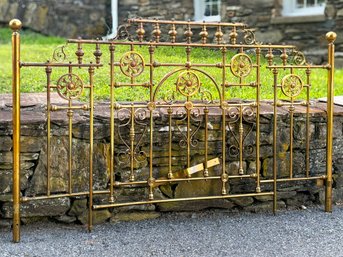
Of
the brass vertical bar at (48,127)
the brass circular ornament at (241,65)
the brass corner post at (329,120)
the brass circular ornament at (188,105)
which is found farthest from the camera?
the brass corner post at (329,120)


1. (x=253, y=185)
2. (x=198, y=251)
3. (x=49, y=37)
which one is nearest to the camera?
(x=198, y=251)

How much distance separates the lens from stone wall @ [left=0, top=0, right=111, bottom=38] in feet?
46.3

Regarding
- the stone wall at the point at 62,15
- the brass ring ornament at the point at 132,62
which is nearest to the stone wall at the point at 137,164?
the brass ring ornament at the point at 132,62

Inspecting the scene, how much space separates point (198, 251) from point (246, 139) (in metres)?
1.10

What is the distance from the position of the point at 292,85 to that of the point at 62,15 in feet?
34.0

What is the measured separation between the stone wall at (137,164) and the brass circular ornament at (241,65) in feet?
1.04

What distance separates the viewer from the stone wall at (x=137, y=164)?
14.0 feet

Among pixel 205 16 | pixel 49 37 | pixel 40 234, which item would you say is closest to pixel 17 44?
pixel 40 234

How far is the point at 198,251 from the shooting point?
3943mm

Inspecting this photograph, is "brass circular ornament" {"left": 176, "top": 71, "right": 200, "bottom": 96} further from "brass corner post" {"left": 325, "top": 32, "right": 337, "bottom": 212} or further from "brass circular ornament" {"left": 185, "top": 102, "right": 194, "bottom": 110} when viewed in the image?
"brass corner post" {"left": 325, "top": 32, "right": 337, "bottom": 212}

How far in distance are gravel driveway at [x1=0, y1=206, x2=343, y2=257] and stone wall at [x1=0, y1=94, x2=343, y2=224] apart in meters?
0.11

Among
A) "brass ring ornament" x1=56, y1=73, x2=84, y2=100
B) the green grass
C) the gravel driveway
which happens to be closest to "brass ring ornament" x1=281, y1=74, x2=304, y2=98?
the green grass

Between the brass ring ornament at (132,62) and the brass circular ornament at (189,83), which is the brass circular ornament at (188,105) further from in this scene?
the brass ring ornament at (132,62)

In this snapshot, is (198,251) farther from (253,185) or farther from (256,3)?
(256,3)
